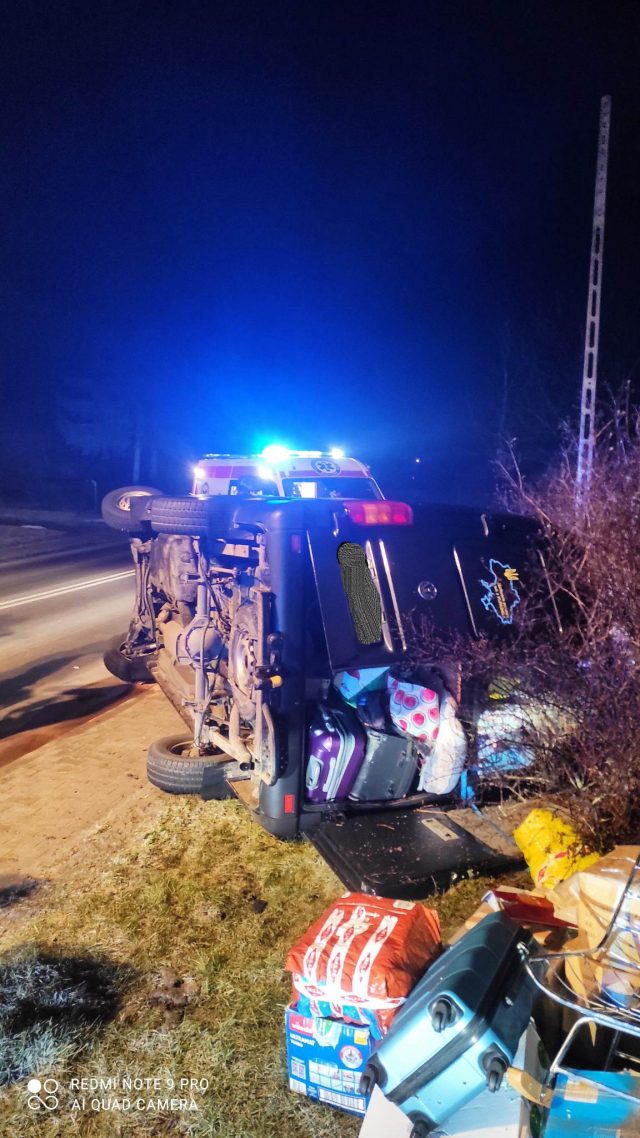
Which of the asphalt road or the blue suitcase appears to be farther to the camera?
the asphalt road

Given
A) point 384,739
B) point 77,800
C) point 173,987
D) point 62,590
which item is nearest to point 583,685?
point 384,739

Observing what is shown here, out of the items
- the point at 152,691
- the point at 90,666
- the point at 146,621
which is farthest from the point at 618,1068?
the point at 90,666

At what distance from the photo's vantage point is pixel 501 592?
427 centimetres

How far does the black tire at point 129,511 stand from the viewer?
509cm

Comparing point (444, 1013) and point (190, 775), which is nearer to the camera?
point (444, 1013)

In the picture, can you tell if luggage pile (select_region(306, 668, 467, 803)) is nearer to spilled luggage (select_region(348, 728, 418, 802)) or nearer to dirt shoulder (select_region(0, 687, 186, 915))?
spilled luggage (select_region(348, 728, 418, 802))

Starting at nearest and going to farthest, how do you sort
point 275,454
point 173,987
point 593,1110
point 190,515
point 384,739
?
point 593,1110
point 173,987
point 384,739
point 190,515
point 275,454

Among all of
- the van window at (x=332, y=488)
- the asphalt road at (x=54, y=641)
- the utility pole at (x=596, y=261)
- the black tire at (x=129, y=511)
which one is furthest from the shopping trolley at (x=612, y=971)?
the van window at (x=332, y=488)

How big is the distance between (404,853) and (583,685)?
128cm

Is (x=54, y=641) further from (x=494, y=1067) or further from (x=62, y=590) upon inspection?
(x=494, y=1067)

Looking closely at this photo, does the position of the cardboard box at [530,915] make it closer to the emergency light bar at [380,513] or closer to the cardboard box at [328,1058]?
the cardboard box at [328,1058]

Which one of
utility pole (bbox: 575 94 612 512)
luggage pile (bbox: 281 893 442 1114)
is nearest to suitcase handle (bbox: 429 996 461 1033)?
luggage pile (bbox: 281 893 442 1114)

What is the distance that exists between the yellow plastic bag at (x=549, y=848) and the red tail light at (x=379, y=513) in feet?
5.75

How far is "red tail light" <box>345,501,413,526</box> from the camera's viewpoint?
12.8 ft
